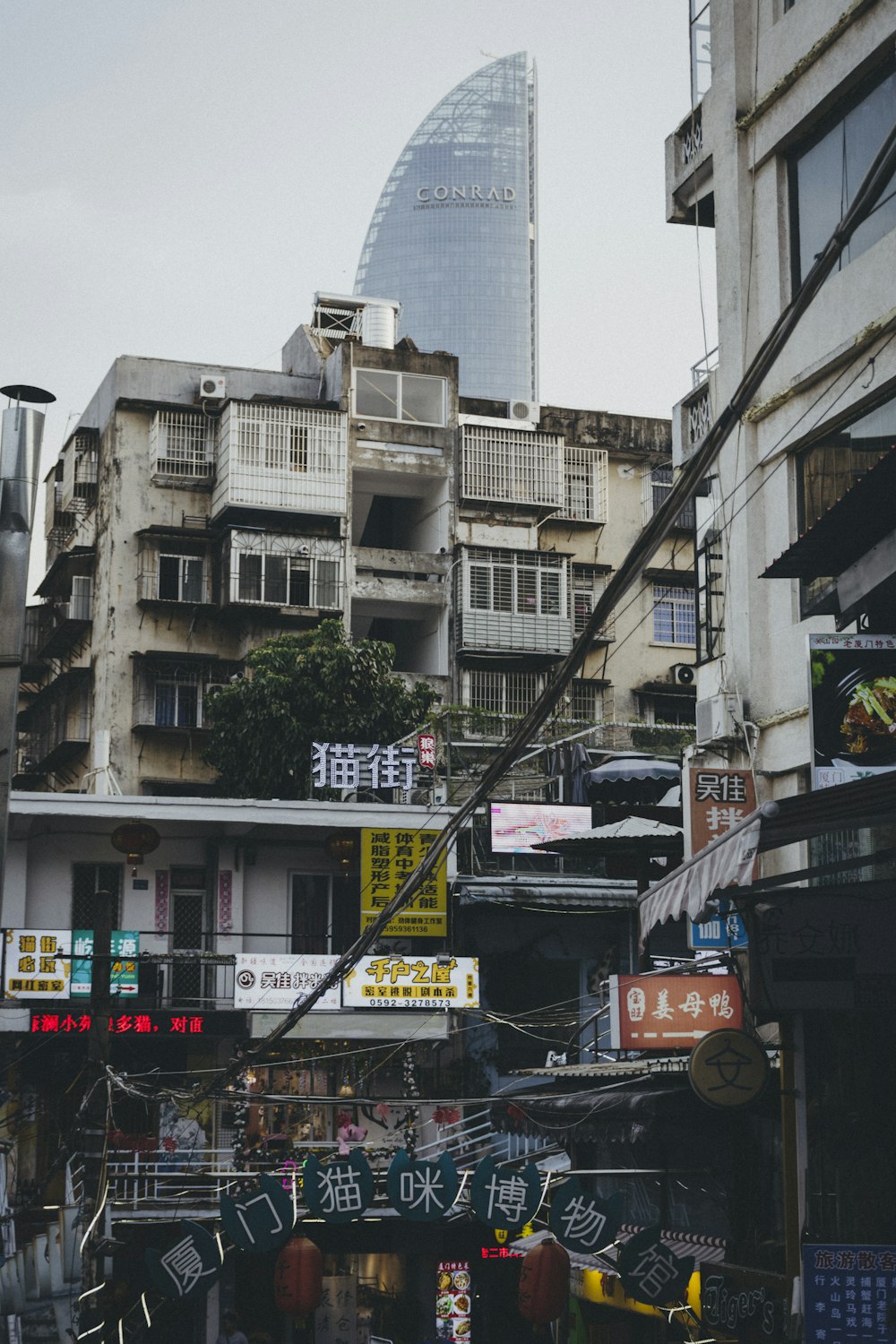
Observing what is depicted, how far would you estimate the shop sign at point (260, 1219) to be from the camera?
627 inches

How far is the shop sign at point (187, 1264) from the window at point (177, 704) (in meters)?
25.8

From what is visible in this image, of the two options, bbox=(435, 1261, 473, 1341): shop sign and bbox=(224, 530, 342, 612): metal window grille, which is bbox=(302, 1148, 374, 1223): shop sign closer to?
bbox=(435, 1261, 473, 1341): shop sign

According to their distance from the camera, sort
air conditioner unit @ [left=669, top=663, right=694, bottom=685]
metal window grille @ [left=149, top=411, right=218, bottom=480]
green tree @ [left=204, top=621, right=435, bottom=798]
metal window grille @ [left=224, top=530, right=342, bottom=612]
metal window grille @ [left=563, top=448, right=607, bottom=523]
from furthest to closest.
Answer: metal window grille @ [left=563, top=448, right=607, bottom=523]
metal window grille @ [left=149, top=411, right=218, bottom=480]
metal window grille @ [left=224, top=530, right=342, bottom=612]
air conditioner unit @ [left=669, top=663, right=694, bottom=685]
green tree @ [left=204, top=621, right=435, bottom=798]

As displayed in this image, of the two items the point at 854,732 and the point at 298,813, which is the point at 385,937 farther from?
the point at 854,732

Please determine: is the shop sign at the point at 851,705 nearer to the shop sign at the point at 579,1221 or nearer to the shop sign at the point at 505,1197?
the shop sign at the point at 579,1221

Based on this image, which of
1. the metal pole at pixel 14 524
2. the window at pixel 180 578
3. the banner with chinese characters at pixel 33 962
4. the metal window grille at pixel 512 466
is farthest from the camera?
the metal window grille at pixel 512 466

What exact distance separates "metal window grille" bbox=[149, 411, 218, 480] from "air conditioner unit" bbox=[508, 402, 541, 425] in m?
9.06

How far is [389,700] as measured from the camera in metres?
37.2

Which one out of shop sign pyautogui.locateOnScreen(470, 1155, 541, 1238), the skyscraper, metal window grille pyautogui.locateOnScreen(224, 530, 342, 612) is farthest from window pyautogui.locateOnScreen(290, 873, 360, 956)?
the skyscraper

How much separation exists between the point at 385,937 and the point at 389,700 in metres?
9.02

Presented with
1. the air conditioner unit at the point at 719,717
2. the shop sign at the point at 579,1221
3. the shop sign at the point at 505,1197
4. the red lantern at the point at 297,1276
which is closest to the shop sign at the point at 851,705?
the air conditioner unit at the point at 719,717

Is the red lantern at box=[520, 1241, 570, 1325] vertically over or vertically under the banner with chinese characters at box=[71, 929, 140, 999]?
under

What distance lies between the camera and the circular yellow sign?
14.3 meters

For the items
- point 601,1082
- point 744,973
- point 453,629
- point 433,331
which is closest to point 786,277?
point 744,973
